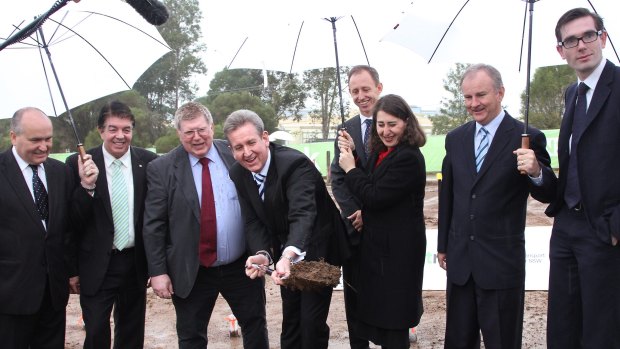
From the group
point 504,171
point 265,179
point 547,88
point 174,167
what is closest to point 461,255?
point 504,171

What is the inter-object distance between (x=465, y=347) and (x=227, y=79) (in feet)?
131

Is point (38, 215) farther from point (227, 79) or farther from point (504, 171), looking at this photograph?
point (227, 79)

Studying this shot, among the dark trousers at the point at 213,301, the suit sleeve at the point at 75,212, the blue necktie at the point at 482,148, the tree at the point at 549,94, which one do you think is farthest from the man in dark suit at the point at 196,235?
the tree at the point at 549,94

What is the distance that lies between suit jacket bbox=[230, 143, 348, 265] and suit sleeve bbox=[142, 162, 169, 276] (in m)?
0.51

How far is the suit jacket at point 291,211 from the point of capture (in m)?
3.60

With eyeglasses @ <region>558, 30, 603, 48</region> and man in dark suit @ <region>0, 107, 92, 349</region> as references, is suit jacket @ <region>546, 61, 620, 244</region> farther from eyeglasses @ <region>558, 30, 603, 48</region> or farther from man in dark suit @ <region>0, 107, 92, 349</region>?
man in dark suit @ <region>0, 107, 92, 349</region>

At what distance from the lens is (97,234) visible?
4094mm

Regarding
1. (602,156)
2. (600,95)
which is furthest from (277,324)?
(600,95)

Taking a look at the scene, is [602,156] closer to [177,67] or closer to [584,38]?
[584,38]

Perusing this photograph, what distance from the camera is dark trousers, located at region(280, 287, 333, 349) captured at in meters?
3.68

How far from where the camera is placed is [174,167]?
399 cm

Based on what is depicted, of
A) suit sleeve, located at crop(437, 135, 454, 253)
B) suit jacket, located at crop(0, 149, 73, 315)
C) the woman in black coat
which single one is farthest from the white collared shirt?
suit sleeve, located at crop(437, 135, 454, 253)

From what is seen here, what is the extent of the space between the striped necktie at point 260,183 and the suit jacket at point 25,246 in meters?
1.35

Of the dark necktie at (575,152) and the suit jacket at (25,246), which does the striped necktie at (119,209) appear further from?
the dark necktie at (575,152)
